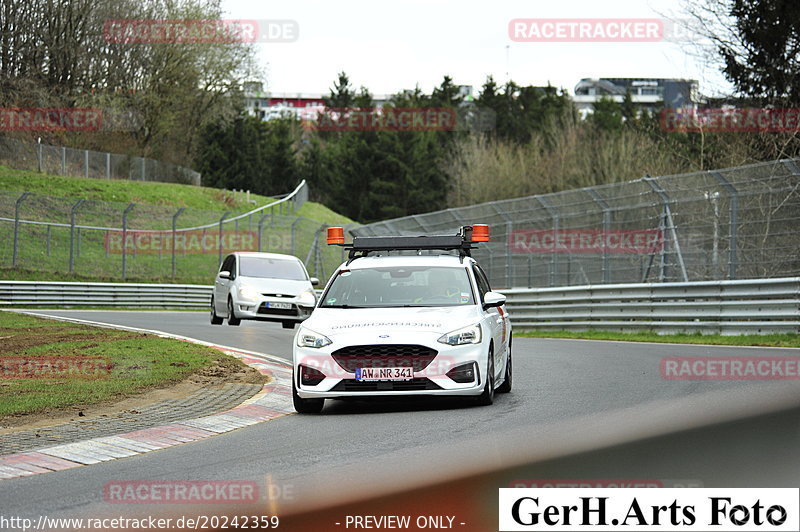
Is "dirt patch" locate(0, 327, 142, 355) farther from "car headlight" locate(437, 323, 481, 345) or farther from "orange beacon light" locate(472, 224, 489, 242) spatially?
"car headlight" locate(437, 323, 481, 345)

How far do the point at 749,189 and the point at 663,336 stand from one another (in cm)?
310

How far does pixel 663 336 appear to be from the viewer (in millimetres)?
21531

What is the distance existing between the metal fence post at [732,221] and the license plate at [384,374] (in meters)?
11.3

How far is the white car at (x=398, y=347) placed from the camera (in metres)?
10.8

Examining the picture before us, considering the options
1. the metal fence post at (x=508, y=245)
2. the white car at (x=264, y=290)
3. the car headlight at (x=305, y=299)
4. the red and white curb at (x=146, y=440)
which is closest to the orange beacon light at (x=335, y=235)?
the red and white curb at (x=146, y=440)

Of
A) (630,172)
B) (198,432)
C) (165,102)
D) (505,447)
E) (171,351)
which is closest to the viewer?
(505,447)

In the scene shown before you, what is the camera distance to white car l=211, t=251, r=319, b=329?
24875mm

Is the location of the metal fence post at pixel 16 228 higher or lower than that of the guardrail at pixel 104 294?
higher

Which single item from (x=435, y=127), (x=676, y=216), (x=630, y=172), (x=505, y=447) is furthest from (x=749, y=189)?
(x=435, y=127)

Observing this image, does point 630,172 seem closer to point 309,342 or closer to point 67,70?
point 67,70

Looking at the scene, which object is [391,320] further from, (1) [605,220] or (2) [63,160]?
(2) [63,160]

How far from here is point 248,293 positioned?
25.0m

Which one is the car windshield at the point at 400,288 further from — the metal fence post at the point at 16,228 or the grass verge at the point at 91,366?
the metal fence post at the point at 16,228

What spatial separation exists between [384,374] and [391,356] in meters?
0.18
